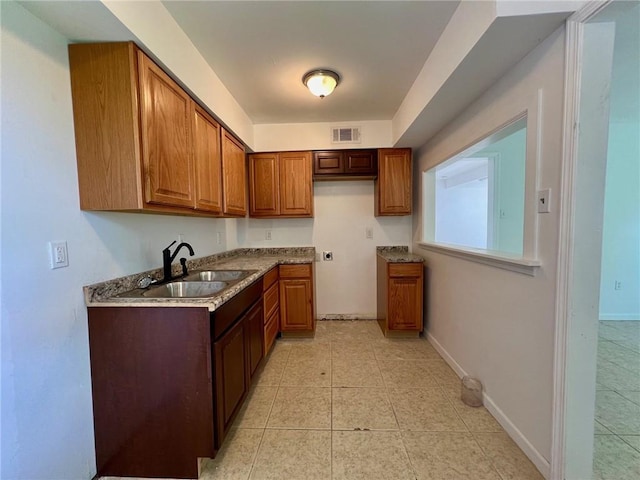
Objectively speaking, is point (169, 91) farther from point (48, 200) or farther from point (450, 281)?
point (450, 281)

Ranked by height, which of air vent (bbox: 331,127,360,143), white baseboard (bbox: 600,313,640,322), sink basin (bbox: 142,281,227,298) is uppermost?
air vent (bbox: 331,127,360,143)

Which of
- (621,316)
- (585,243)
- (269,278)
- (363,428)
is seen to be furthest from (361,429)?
(621,316)

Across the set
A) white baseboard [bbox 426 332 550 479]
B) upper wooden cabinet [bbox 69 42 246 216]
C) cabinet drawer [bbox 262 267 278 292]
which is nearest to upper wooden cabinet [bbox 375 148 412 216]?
cabinet drawer [bbox 262 267 278 292]

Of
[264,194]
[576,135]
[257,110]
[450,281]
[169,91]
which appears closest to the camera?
[576,135]

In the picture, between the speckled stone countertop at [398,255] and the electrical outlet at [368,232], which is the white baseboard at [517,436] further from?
the electrical outlet at [368,232]

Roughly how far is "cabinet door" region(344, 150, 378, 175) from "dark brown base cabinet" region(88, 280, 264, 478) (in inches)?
89.1

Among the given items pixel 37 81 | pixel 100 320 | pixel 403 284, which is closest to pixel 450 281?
pixel 403 284

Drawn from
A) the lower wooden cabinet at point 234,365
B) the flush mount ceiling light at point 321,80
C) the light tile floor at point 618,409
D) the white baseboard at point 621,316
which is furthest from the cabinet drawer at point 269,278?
the white baseboard at point 621,316

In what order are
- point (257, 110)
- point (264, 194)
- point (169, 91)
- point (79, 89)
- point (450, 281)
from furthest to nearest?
1. point (264, 194)
2. point (257, 110)
3. point (450, 281)
4. point (169, 91)
5. point (79, 89)

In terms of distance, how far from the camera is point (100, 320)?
1.27m

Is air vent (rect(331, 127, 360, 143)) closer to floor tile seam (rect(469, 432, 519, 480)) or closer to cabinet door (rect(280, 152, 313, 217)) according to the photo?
cabinet door (rect(280, 152, 313, 217))

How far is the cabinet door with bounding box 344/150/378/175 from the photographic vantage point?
2998 mm

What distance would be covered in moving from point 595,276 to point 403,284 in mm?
1680

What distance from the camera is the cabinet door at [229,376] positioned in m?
1.30
